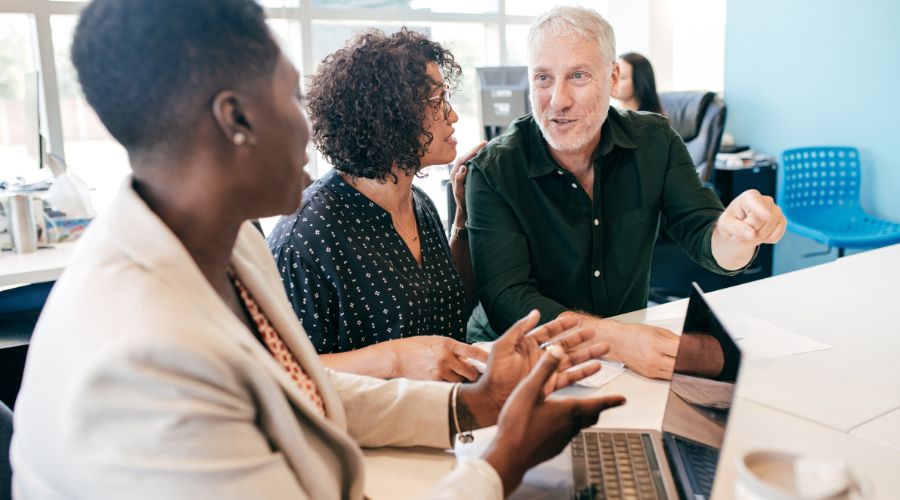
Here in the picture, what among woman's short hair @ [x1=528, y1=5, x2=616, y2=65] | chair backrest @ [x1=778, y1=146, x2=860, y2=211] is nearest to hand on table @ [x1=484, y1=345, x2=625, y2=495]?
woman's short hair @ [x1=528, y1=5, x2=616, y2=65]

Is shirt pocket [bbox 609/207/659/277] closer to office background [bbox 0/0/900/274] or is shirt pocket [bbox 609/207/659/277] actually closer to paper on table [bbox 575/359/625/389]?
paper on table [bbox 575/359/625/389]

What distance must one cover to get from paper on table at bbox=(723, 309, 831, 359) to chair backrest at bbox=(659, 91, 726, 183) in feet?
7.86

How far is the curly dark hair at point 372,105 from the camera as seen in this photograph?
1.58 m

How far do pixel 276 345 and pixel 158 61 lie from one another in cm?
39

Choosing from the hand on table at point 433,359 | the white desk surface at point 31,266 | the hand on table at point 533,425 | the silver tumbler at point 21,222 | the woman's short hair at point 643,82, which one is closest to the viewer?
the hand on table at point 533,425

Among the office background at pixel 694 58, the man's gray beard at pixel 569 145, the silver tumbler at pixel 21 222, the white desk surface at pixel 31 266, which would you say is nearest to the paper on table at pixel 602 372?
the man's gray beard at pixel 569 145

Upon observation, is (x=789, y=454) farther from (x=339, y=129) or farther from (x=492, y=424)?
(x=339, y=129)

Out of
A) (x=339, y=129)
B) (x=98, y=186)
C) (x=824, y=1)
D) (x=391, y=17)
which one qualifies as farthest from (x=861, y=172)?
(x=98, y=186)

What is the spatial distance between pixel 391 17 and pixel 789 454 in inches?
165

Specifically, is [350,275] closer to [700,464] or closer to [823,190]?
[700,464]

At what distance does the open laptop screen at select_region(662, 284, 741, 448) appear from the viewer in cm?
93

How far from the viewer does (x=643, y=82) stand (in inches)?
153

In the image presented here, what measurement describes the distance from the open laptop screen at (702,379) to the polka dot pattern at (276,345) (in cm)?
51

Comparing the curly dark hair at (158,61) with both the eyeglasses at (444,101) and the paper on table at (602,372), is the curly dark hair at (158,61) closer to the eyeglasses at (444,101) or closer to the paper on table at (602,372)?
the paper on table at (602,372)
